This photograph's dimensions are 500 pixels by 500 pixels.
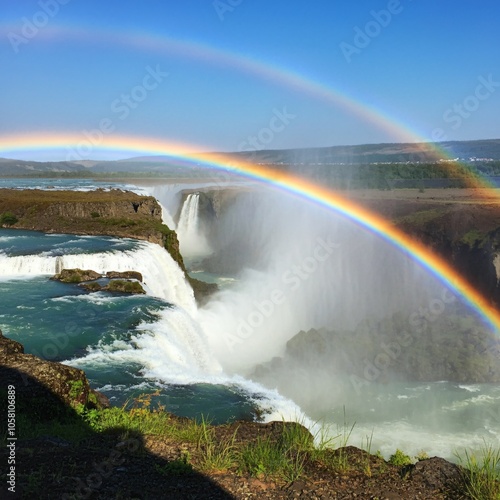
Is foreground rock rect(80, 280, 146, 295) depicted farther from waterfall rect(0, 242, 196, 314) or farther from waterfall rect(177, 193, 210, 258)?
waterfall rect(177, 193, 210, 258)

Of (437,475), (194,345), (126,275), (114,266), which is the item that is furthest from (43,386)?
(114,266)

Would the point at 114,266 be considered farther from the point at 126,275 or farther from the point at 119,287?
the point at 119,287

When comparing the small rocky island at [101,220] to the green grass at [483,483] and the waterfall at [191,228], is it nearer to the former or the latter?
the waterfall at [191,228]

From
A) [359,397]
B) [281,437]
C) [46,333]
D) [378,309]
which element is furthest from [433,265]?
[281,437]

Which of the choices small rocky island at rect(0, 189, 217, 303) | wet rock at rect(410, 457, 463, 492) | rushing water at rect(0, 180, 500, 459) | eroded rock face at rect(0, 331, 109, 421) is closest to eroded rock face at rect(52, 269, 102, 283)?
rushing water at rect(0, 180, 500, 459)

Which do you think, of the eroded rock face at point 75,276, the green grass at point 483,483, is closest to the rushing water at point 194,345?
the eroded rock face at point 75,276

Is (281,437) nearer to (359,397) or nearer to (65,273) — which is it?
(359,397)

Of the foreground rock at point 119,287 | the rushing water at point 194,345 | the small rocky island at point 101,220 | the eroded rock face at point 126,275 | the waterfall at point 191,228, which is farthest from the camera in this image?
the waterfall at point 191,228
